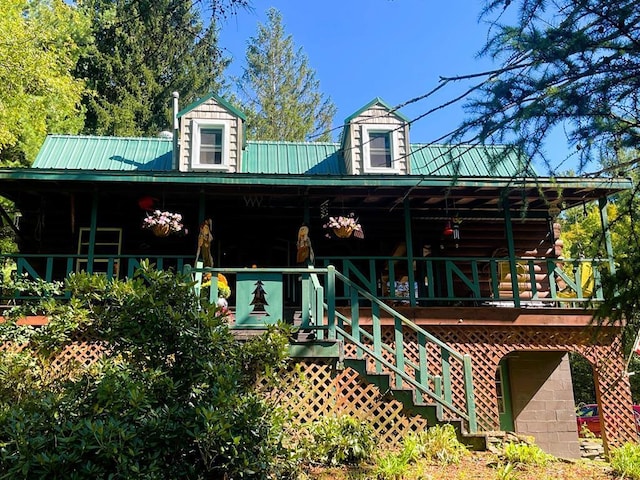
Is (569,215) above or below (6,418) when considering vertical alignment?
above

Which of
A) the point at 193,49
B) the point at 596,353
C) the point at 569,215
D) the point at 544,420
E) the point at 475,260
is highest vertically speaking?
the point at 193,49

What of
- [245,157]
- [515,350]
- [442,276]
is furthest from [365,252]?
[515,350]

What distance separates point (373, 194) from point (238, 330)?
422 centimetres

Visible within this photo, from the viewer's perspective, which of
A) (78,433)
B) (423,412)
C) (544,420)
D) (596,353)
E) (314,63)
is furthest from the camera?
(314,63)

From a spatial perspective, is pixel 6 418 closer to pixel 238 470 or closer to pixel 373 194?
pixel 238 470

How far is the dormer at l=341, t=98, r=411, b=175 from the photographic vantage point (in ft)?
41.5

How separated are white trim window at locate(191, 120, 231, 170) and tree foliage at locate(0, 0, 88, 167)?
5501mm

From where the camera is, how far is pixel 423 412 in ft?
24.6

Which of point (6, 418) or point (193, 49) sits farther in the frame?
point (193, 49)

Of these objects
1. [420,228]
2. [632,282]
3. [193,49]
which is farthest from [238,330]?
[193,49]

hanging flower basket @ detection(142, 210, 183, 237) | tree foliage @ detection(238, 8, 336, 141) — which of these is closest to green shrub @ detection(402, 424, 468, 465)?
hanging flower basket @ detection(142, 210, 183, 237)

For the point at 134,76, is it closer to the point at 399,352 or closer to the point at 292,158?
the point at 292,158

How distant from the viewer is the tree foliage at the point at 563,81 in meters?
4.12

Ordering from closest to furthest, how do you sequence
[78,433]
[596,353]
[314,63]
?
[78,433] < [596,353] < [314,63]
